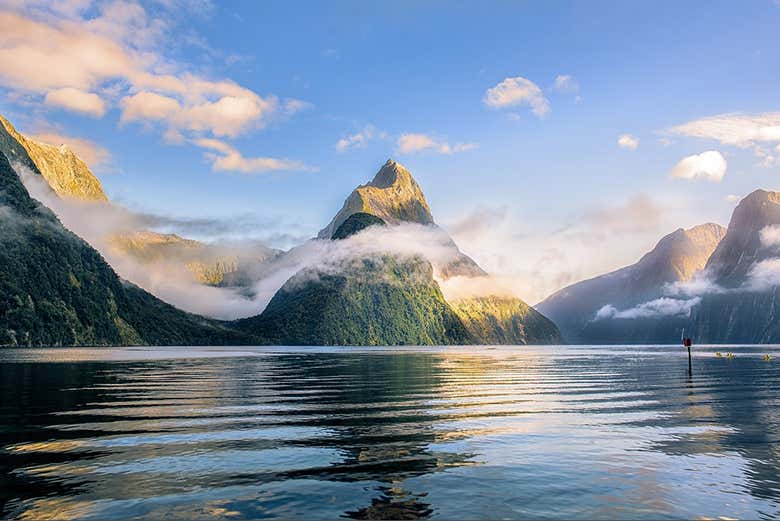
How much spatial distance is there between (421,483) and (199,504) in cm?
682

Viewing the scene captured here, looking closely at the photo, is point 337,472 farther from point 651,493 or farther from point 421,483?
point 651,493

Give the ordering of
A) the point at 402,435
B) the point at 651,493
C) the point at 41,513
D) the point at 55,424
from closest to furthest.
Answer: the point at 41,513
the point at 651,493
the point at 402,435
the point at 55,424

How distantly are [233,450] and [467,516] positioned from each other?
1223cm

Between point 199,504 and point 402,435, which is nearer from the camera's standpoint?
point 199,504

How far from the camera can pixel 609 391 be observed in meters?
53.8

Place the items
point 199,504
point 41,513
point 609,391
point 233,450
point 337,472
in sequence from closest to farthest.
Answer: point 41,513
point 199,504
point 337,472
point 233,450
point 609,391

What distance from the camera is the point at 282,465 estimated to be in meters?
20.7

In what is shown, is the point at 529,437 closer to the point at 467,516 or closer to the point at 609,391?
the point at 467,516

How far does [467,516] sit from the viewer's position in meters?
14.9

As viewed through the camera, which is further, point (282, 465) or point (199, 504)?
point (282, 465)

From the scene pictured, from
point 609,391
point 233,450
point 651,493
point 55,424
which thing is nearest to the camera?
point 651,493

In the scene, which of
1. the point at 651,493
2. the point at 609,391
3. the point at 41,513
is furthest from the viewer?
the point at 609,391

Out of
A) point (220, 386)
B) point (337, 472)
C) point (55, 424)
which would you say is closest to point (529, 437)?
point (337, 472)

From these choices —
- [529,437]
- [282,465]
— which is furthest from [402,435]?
[282,465]
